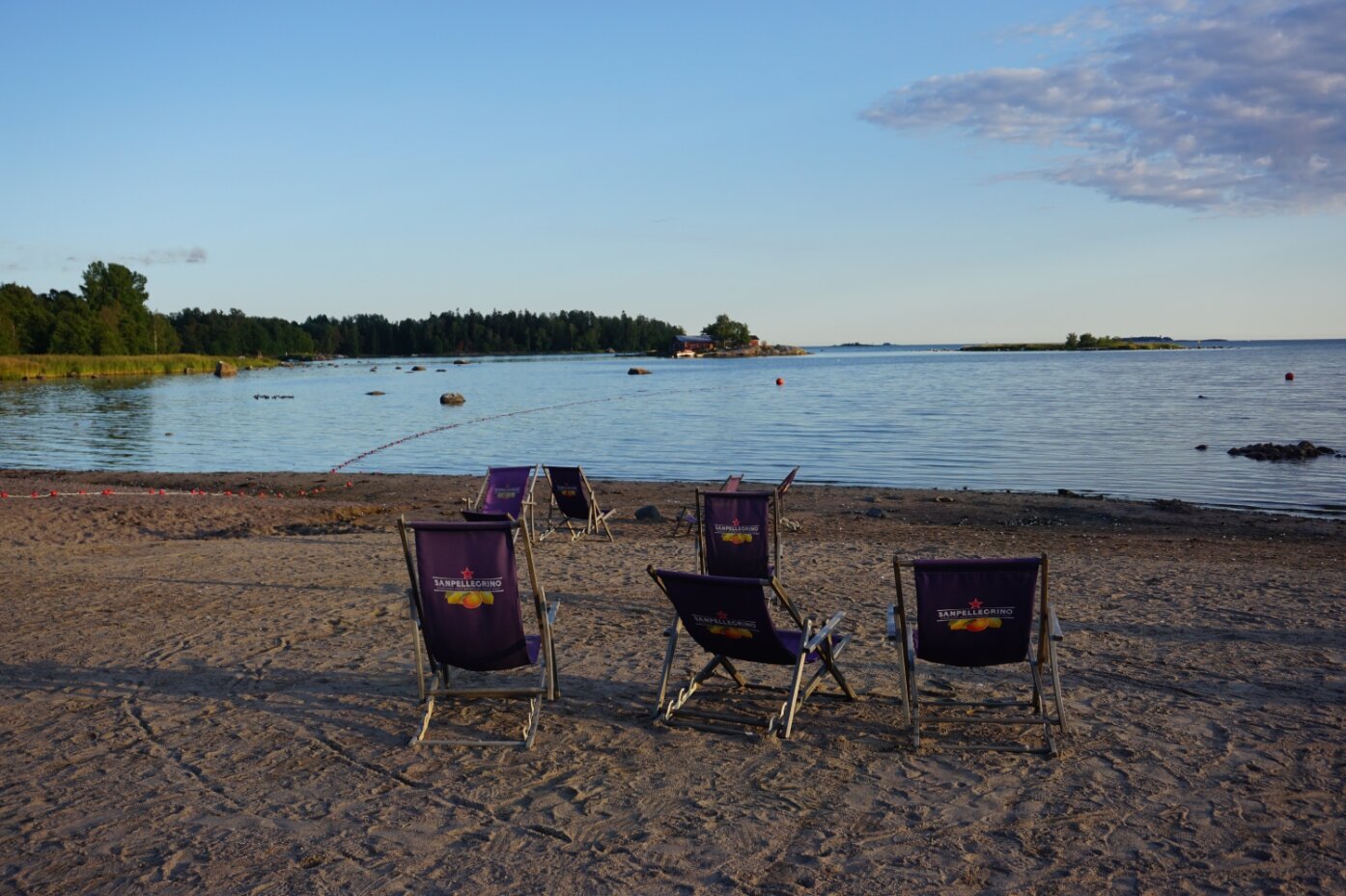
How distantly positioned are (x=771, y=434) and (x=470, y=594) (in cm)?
2548

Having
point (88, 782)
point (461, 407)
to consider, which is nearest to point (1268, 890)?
point (88, 782)

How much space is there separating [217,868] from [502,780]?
1237mm

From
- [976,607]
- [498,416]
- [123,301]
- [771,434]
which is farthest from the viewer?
[123,301]

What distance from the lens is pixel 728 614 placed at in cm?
498

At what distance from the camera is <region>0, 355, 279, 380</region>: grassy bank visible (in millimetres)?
67000

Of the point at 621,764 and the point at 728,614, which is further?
the point at 728,614

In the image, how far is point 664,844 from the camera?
152 inches

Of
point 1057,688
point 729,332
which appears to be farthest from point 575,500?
point 729,332

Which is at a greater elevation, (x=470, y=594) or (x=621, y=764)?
(x=470, y=594)

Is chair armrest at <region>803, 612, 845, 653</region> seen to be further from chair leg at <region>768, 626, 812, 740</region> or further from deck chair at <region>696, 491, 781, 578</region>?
deck chair at <region>696, 491, 781, 578</region>

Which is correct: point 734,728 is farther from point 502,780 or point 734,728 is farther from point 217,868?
point 217,868

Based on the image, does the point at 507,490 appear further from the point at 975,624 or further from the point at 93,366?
the point at 93,366

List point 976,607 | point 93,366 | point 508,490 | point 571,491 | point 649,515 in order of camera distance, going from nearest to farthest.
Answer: point 976,607 < point 508,490 < point 571,491 < point 649,515 < point 93,366

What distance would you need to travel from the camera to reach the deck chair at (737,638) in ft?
16.1
